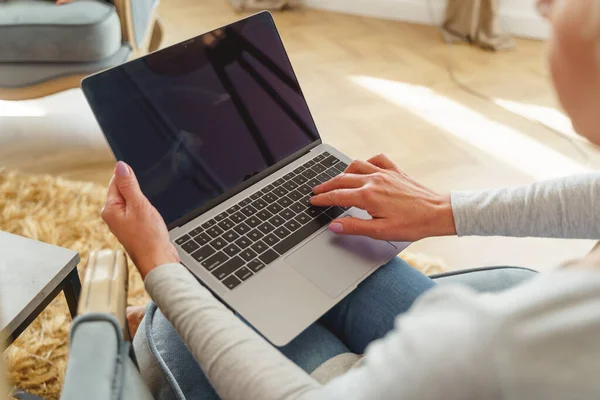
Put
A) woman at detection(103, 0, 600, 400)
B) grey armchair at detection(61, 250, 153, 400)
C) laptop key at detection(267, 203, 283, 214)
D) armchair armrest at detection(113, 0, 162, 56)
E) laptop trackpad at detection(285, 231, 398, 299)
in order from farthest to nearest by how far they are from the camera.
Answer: armchair armrest at detection(113, 0, 162, 56) < laptop key at detection(267, 203, 283, 214) < laptop trackpad at detection(285, 231, 398, 299) < grey armchair at detection(61, 250, 153, 400) < woman at detection(103, 0, 600, 400)

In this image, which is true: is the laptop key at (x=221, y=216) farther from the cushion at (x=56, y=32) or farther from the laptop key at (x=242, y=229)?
Answer: the cushion at (x=56, y=32)

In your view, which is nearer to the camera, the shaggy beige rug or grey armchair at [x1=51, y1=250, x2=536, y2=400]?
grey armchair at [x1=51, y1=250, x2=536, y2=400]

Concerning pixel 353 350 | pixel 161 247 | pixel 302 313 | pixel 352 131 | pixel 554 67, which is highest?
pixel 554 67

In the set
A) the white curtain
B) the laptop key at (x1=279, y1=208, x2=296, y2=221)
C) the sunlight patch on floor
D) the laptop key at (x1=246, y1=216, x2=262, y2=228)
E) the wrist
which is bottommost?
the sunlight patch on floor

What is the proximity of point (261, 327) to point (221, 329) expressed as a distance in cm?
11

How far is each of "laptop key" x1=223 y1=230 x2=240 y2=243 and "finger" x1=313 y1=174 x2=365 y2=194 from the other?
0.53 ft

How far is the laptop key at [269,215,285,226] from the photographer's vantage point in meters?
0.89

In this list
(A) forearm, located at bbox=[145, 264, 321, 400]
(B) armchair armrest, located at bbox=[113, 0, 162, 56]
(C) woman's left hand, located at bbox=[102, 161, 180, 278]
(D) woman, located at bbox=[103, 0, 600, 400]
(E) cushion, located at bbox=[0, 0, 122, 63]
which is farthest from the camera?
(B) armchair armrest, located at bbox=[113, 0, 162, 56]

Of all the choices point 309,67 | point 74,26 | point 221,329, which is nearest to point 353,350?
point 221,329

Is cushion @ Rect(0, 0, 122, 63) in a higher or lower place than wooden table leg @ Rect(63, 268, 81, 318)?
higher

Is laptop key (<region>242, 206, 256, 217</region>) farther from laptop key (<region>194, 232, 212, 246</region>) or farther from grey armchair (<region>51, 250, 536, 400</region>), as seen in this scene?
grey armchair (<region>51, 250, 536, 400</region>)

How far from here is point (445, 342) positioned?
1.30 ft

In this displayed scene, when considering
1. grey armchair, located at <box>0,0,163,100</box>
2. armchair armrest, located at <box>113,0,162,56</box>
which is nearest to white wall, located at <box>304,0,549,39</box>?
armchair armrest, located at <box>113,0,162,56</box>

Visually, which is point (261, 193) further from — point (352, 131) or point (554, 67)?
point (352, 131)
